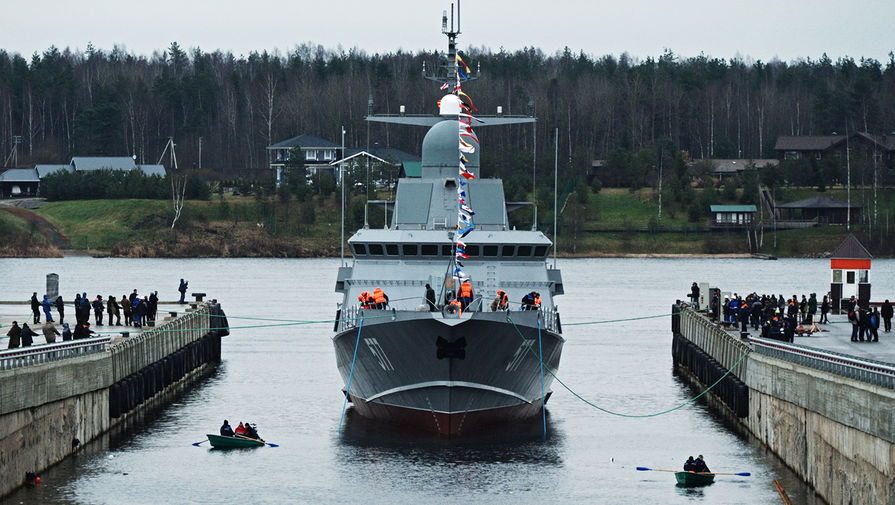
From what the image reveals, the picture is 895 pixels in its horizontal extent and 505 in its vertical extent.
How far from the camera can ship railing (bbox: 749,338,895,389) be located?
27.1 meters

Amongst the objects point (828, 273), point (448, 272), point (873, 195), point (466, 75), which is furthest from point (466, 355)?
point (873, 195)

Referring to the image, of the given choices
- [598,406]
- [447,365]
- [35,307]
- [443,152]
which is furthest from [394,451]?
[35,307]

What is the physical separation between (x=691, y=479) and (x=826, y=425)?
4.85 meters

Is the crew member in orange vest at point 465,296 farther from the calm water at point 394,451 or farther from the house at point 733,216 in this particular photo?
the house at point 733,216

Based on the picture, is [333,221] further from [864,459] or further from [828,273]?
[864,459]

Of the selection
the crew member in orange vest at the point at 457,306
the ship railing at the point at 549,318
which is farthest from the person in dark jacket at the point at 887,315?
the crew member in orange vest at the point at 457,306

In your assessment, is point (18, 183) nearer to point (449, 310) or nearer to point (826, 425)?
point (449, 310)

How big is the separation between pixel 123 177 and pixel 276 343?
86841mm

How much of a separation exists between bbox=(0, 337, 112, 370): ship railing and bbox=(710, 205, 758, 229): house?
108m

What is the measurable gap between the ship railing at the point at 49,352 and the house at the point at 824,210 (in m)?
110

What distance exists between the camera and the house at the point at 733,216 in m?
→ 141

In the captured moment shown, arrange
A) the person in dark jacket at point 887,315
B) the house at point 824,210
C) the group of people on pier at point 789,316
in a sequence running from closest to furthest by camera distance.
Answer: the group of people on pier at point 789,316, the person in dark jacket at point 887,315, the house at point 824,210

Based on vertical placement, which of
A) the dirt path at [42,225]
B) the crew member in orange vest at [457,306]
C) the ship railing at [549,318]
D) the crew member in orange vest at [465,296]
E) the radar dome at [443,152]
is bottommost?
the ship railing at [549,318]

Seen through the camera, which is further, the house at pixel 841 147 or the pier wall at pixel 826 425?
Result: the house at pixel 841 147
